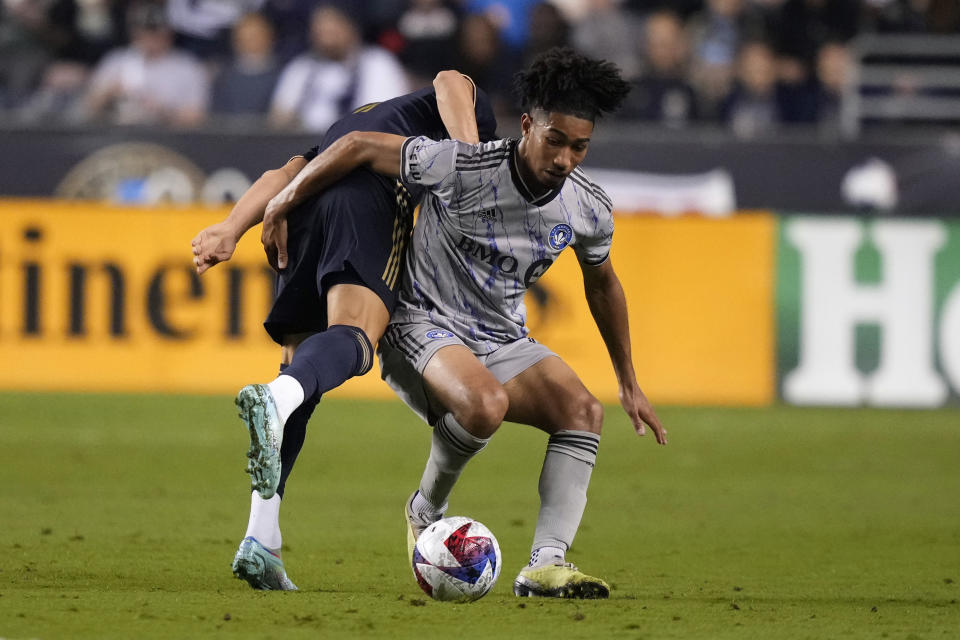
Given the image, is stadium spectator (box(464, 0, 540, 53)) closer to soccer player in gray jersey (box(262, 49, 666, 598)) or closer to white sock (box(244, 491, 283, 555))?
soccer player in gray jersey (box(262, 49, 666, 598))

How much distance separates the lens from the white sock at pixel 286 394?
4464mm

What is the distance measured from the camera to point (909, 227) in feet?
40.6

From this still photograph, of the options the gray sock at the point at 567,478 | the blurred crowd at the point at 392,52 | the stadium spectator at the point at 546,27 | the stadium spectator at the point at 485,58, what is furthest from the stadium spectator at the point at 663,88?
the gray sock at the point at 567,478

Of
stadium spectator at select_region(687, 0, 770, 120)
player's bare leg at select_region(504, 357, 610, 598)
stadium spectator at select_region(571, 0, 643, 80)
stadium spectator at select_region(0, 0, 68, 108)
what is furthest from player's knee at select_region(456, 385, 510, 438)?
stadium spectator at select_region(0, 0, 68, 108)

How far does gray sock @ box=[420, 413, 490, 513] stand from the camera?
5.07 m

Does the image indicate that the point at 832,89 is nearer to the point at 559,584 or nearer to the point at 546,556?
the point at 546,556

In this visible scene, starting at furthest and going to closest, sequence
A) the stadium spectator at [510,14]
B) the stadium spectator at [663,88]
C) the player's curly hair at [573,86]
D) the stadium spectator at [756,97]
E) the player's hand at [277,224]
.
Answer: the stadium spectator at [510,14], the stadium spectator at [756,97], the stadium spectator at [663,88], the player's hand at [277,224], the player's curly hair at [573,86]

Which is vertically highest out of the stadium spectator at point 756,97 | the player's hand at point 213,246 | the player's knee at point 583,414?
the stadium spectator at point 756,97

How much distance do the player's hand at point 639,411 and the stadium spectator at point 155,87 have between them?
9.17m

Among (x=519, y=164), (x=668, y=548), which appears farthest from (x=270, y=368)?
(x=519, y=164)

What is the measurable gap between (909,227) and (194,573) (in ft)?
28.1

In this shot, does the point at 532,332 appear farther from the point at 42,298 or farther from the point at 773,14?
the point at 773,14

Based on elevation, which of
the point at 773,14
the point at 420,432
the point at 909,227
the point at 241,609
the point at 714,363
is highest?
the point at 773,14

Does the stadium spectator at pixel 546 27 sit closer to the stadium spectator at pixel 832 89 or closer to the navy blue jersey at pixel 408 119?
the stadium spectator at pixel 832 89
